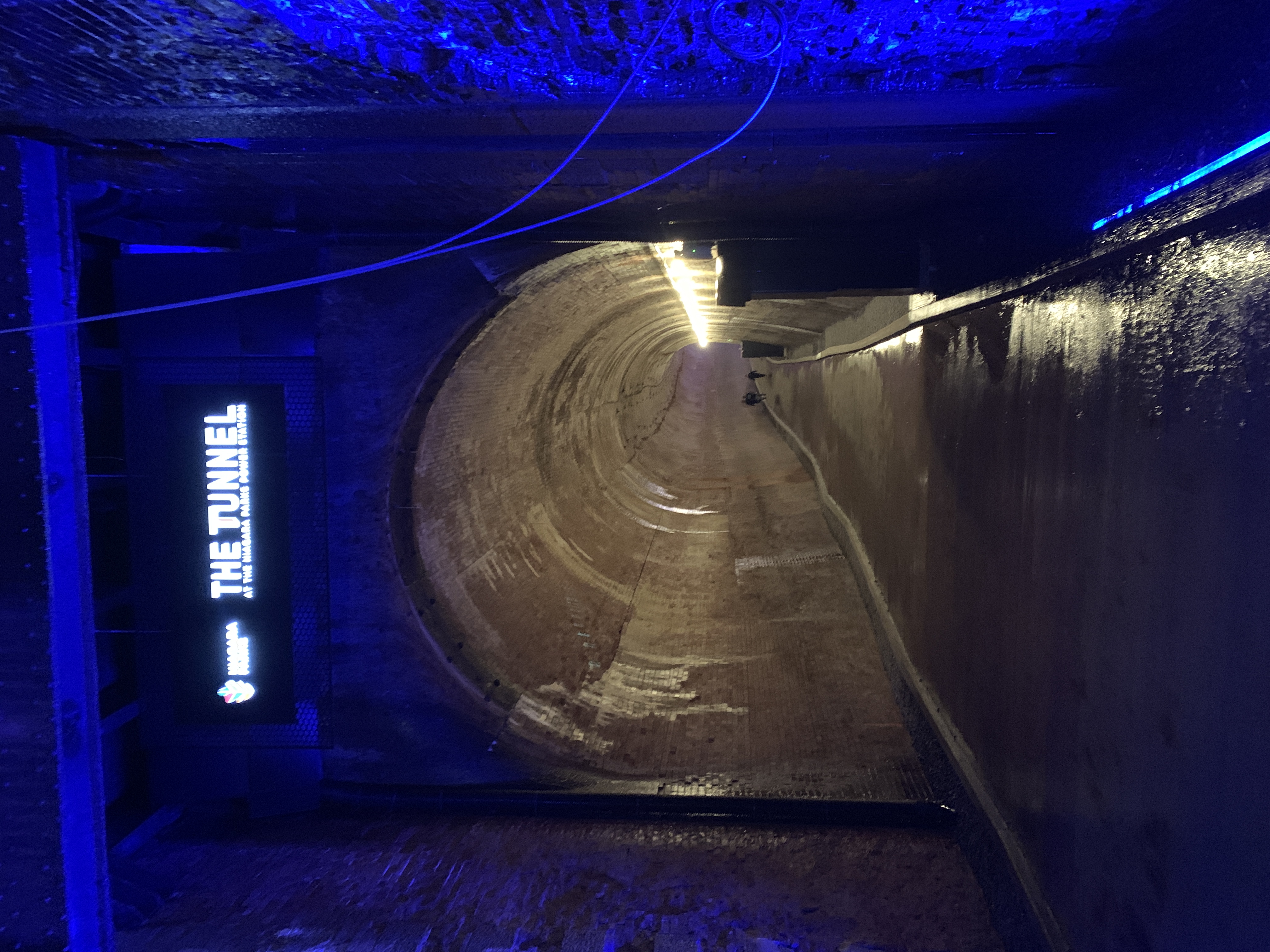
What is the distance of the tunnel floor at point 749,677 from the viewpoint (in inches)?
209

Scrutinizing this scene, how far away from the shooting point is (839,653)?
702cm

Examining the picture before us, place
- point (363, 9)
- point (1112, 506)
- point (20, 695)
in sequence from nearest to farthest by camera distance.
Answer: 1. point (363, 9)
2. point (1112, 506)
3. point (20, 695)

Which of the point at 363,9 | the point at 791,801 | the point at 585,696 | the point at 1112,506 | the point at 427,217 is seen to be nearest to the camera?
the point at 363,9

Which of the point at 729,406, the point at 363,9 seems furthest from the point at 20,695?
the point at 729,406

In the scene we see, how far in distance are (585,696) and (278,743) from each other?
8.29 feet

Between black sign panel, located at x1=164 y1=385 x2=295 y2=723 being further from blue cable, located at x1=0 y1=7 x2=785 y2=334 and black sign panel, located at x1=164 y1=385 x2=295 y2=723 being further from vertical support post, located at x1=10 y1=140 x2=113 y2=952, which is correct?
vertical support post, located at x1=10 y1=140 x2=113 y2=952

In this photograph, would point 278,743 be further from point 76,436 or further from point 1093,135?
point 1093,135

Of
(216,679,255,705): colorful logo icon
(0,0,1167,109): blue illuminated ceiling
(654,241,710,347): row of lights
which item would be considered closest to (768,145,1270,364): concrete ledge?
(0,0,1167,109): blue illuminated ceiling

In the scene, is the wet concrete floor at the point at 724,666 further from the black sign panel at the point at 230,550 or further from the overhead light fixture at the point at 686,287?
the overhead light fixture at the point at 686,287

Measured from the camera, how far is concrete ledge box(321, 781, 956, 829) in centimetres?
468

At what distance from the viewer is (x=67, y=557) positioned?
11.4ft

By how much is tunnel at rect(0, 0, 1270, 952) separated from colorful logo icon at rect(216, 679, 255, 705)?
0.02m

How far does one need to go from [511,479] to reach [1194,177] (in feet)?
19.8

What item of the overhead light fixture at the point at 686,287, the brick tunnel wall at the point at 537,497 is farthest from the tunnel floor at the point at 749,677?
the overhead light fixture at the point at 686,287
